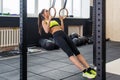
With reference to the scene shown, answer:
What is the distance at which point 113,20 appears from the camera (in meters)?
8.57

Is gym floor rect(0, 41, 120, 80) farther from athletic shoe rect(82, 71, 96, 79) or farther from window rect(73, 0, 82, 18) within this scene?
window rect(73, 0, 82, 18)

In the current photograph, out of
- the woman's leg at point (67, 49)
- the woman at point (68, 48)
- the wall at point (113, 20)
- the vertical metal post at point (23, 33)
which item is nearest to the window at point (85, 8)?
the wall at point (113, 20)

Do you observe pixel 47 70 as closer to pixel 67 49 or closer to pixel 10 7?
pixel 67 49

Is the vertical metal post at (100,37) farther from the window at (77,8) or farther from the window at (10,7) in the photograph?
the window at (77,8)

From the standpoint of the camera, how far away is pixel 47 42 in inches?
241

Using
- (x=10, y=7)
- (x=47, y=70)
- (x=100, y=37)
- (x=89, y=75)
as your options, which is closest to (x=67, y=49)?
(x=89, y=75)

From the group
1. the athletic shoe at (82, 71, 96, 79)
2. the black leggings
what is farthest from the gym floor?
the black leggings

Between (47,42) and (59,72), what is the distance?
102 inches

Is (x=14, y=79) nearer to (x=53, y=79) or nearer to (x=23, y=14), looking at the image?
(x=53, y=79)

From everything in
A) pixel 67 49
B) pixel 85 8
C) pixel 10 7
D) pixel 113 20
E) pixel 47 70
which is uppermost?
pixel 85 8

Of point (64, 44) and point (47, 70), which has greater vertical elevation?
point (64, 44)

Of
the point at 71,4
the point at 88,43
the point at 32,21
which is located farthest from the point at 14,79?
the point at 71,4

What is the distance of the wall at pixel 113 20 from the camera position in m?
8.43

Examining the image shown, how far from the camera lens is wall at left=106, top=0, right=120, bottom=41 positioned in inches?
332
